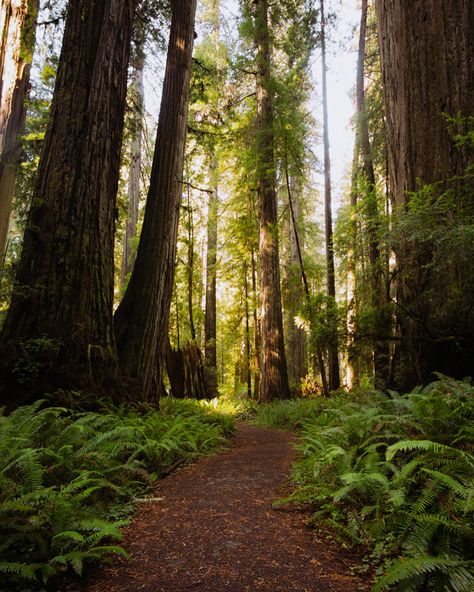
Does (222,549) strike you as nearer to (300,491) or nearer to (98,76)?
(300,491)

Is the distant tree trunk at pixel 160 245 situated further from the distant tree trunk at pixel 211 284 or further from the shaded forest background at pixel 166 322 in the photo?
the distant tree trunk at pixel 211 284

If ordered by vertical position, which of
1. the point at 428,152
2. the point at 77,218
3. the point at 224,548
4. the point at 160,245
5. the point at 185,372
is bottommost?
the point at 224,548

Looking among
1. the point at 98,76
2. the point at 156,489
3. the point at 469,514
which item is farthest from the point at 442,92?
the point at 156,489

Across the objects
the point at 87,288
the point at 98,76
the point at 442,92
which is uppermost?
the point at 98,76

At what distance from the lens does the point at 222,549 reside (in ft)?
7.52

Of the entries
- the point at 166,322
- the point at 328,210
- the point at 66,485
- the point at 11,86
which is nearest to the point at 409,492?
the point at 66,485

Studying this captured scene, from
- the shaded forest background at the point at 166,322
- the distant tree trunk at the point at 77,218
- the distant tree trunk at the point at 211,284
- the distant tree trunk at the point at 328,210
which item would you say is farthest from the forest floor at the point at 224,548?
the distant tree trunk at the point at 211,284

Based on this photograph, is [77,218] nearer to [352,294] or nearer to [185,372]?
[185,372]

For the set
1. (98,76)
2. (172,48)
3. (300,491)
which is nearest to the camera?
(300,491)

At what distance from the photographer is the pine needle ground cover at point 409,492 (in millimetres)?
1730

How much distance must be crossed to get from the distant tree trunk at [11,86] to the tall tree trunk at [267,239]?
21.5 ft

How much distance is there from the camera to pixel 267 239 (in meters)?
12.3

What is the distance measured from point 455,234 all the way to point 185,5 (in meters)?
7.73

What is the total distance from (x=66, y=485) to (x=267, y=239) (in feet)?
33.8
